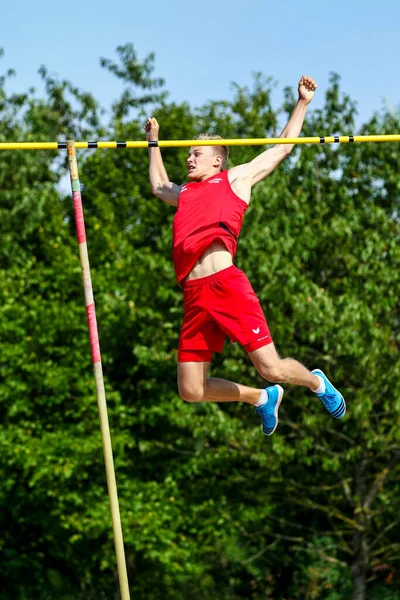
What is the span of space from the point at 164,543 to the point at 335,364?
14.0 ft

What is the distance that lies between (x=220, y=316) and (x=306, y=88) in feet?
4.46

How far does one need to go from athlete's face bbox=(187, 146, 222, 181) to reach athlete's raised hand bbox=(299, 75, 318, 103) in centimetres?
55

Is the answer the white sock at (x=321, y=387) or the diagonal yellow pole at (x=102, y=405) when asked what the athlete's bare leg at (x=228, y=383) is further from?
the diagonal yellow pole at (x=102, y=405)

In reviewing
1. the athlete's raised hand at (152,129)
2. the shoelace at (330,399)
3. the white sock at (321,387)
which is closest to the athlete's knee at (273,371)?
the white sock at (321,387)

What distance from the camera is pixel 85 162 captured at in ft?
66.2

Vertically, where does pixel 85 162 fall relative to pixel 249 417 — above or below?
above

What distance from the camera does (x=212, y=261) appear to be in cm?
A: 533

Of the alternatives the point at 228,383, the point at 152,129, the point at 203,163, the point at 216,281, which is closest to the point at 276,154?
the point at 203,163

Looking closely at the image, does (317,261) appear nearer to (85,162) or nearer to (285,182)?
(285,182)

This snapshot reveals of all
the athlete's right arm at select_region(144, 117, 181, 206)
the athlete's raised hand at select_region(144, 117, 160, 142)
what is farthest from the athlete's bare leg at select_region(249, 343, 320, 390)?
the athlete's raised hand at select_region(144, 117, 160, 142)

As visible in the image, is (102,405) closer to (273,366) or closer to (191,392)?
(191,392)

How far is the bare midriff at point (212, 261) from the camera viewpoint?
17.4 ft

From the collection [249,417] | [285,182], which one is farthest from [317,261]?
[249,417]

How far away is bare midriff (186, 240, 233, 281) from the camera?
5.32m
